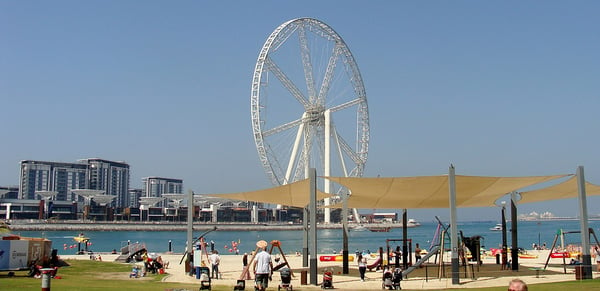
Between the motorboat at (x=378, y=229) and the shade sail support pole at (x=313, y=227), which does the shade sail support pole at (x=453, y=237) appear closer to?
the shade sail support pole at (x=313, y=227)

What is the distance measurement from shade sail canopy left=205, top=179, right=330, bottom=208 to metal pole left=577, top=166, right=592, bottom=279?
8.66 meters

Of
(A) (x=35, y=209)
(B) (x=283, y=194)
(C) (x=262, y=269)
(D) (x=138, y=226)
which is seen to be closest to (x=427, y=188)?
(B) (x=283, y=194)

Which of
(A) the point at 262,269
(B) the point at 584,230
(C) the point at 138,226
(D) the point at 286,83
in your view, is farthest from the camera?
(C) the point at 138,226

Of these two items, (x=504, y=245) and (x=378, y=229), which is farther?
(x=378, y=229)

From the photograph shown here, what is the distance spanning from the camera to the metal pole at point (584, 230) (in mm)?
18875

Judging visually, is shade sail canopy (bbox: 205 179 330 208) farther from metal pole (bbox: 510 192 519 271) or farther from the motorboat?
the motorboat

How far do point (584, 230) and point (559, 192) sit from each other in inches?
204

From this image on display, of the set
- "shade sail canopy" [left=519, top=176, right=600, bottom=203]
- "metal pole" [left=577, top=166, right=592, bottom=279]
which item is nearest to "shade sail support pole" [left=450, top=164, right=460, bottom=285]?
"metal pole" [left=577, top=166, right=592, bottom=279]

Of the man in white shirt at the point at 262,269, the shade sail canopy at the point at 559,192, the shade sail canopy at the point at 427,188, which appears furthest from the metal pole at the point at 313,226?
the shade sail canopy at the point at 559,192

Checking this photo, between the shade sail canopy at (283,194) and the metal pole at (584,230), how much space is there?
866 centimetres

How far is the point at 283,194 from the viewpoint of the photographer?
2244 cm

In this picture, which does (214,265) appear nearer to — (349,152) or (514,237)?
(514,237)

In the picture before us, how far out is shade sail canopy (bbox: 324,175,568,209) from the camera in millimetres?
18969

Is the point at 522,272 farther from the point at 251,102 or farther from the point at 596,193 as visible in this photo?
the point at 251,102
